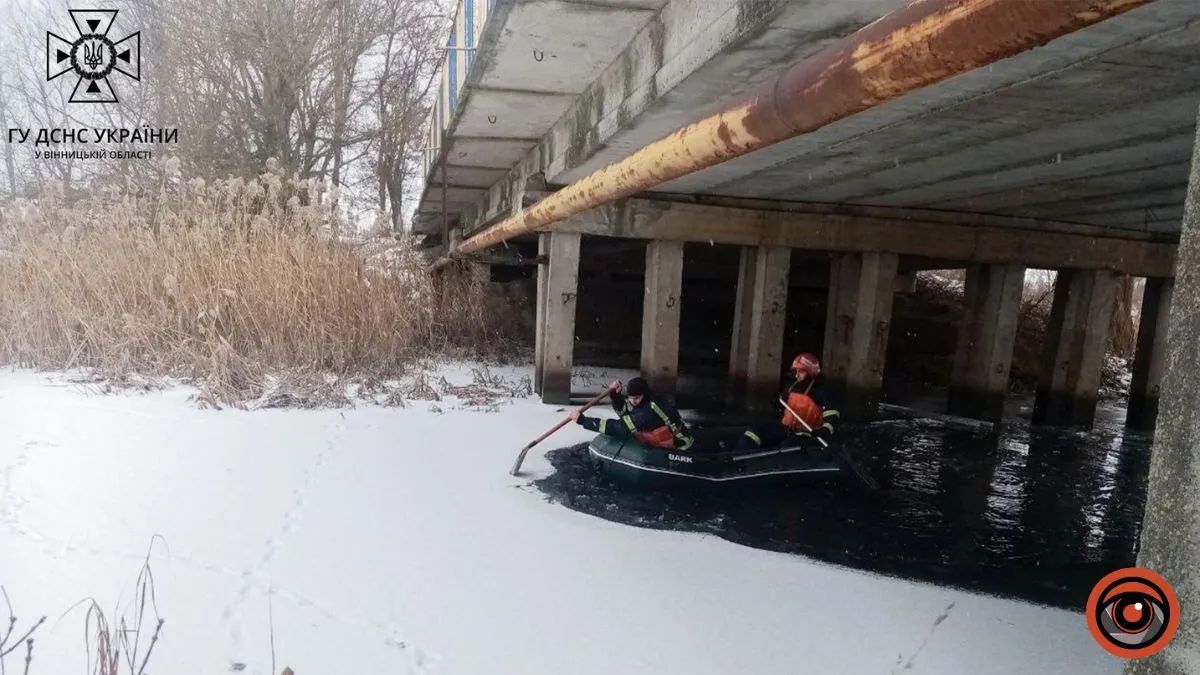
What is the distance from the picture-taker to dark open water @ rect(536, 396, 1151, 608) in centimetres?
357

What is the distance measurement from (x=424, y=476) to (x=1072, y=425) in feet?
24.4

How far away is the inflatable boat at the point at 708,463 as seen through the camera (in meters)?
4.54

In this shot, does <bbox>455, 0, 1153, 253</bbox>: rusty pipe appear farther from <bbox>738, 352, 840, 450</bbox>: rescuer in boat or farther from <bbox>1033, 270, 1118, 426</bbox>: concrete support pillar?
<bbox>1033, 270, 1118, 426</bbox>: concrete support pillar

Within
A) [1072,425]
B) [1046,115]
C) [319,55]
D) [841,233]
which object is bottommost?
[1072,425]

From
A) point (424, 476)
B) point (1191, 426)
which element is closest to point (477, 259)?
point (424, 476)

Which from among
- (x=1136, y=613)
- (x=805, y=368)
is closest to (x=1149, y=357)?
(x=805, y=368)

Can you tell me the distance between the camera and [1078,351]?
8266 millimetres

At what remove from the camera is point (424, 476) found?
3988mm

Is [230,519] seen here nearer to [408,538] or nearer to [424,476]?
[408,538]

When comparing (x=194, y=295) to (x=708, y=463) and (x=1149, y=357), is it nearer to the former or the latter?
(x=708, y=463)

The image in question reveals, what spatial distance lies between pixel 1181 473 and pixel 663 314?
18.2 ft

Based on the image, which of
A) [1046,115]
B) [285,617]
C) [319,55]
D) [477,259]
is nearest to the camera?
[285,617]

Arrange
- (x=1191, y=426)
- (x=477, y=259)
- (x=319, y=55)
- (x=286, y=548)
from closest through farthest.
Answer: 1. (x=1191, y=426)
2. (x=286, y=548)
3. (x=477, y=259)
4. (x=319, y=55)

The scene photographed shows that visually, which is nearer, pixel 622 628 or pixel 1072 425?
pixel 622 628
